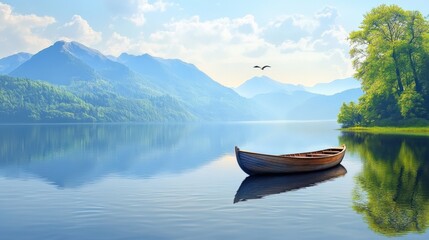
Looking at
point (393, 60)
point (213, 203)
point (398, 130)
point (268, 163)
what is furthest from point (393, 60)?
point (213, 203)

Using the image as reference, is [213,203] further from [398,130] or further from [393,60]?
[393,60]

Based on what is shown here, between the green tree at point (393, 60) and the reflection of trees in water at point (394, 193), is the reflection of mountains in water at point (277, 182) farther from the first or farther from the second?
the green tree at point (393, 60)

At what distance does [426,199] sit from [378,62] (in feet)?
309

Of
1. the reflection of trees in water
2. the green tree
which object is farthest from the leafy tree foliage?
the reflection of trees in water

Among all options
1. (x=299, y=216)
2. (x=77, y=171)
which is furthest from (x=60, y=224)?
(x=77, y=171)

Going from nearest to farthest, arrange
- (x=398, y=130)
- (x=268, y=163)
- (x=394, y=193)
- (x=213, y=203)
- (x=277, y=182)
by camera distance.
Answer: (x=213, y=203)
(x=394, y=193)
(x=277, y=182)
(x=268, y=163)
(x=398, y=130)

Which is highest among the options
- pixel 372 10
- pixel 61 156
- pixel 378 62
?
pixel 372 10

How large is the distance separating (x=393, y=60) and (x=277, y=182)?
298ft

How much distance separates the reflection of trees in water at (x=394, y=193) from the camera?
21498 millimetres

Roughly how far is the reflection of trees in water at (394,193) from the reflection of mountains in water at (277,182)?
3449 mm

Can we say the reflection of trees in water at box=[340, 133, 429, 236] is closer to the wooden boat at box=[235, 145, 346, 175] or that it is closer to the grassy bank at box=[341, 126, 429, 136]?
the wooden boat at box=[235, 145, 346, 175]

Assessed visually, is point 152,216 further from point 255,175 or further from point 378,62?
point 378,62

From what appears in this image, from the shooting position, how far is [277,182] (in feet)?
119

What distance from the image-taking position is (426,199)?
2722 centimetres
